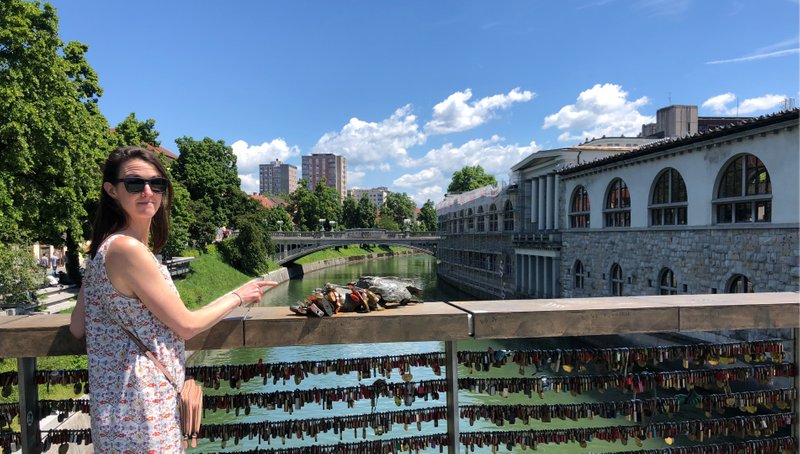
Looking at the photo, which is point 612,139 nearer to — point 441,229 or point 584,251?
point 584,251

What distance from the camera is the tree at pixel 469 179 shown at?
8707 cm

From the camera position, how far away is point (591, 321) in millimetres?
3750

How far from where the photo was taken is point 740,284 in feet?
58.7

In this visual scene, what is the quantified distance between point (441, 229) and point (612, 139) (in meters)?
31.3

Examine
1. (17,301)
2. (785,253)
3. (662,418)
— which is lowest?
(662,418)

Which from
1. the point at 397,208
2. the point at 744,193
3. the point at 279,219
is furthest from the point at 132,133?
the point at 397,208

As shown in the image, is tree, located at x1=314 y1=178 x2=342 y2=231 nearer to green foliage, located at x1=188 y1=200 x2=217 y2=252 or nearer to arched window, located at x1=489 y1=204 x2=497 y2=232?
green foliage, located at x1=188 y1=200 x2=217 y2=252

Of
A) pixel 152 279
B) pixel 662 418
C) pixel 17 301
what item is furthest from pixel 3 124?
pixel 662 418

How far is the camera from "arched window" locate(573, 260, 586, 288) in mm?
28984

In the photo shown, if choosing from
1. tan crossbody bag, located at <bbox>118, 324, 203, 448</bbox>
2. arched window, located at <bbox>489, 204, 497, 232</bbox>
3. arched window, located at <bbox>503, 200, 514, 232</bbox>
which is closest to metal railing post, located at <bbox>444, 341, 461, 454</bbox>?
tan crossbody bag, located at <bbox>118, 324, 203, 448</bbox>

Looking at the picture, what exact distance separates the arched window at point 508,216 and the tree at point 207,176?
24559mm

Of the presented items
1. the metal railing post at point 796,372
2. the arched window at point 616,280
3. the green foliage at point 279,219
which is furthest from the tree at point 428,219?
the metal railing post at point 796,372

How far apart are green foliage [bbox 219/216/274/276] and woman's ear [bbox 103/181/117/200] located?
153 ft

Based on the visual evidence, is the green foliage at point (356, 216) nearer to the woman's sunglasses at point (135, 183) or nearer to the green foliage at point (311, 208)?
the green foliage at point (311, 208)
